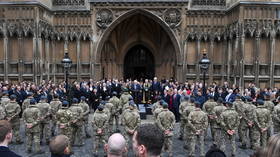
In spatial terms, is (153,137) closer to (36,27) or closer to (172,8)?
(36,27)

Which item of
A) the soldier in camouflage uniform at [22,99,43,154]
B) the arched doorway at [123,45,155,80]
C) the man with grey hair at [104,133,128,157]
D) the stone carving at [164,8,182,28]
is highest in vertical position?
the stone carving at [164,8,182,28]

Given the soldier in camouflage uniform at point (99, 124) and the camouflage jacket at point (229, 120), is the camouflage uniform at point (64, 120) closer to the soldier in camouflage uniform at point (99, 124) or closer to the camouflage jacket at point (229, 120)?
the soldier in camouflage uniform at point (99, 124)

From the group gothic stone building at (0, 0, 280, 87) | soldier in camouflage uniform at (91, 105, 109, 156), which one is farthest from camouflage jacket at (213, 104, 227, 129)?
gothic stone building at (0, 0, 280, 87)

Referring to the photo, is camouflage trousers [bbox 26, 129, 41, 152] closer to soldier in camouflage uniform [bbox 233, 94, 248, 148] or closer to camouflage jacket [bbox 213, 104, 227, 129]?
camouflage jacket [bbox 213, 104, 227, 129]

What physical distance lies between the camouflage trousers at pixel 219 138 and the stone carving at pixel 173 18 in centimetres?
1718

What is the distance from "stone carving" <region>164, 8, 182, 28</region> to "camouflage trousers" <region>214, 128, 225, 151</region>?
17.2m

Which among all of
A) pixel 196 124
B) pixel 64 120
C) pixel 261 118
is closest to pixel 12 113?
pixel 64 120

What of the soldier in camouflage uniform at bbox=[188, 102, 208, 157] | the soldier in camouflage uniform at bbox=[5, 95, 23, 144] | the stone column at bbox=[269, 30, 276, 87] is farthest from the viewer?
the stone column at bbox=[269, 30, 276, 87]

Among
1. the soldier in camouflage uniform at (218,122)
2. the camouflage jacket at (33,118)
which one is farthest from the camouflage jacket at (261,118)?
the camouflage jacket at (33,118)

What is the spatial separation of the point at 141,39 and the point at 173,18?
4538mm

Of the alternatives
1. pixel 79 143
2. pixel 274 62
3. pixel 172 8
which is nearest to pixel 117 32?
pixel 172 8

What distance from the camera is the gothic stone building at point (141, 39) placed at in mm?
25109

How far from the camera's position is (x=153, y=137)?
3164 millimetres

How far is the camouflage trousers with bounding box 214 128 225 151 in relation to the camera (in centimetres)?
1132
